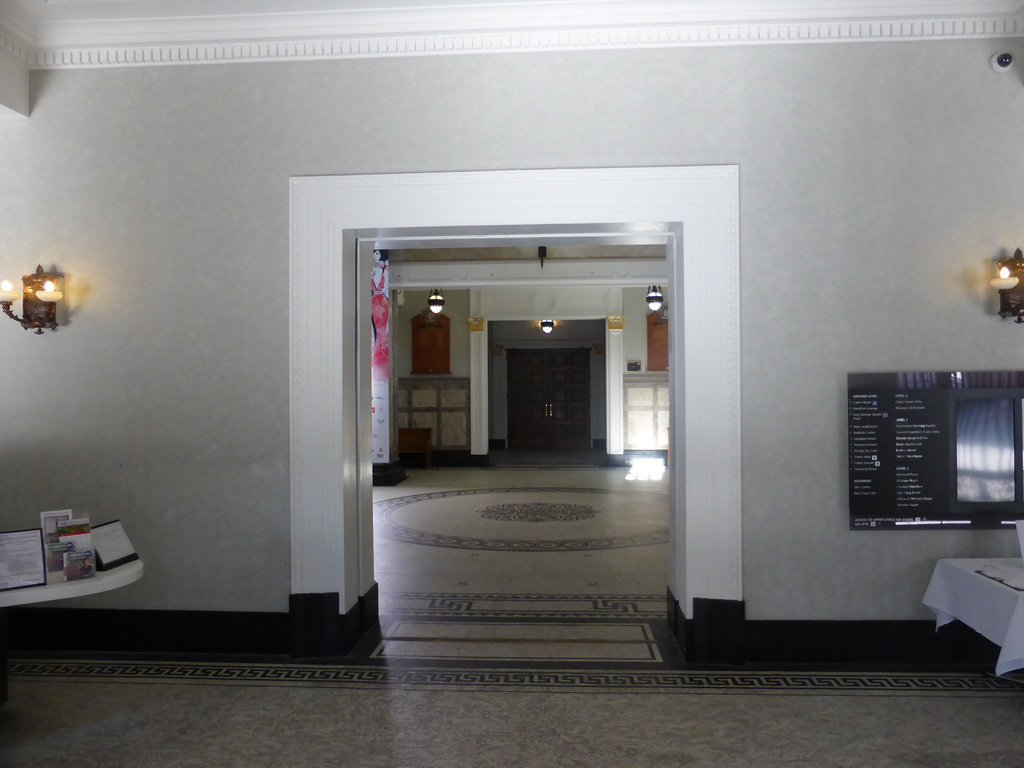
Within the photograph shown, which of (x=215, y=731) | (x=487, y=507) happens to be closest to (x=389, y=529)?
(x=487, y=507)

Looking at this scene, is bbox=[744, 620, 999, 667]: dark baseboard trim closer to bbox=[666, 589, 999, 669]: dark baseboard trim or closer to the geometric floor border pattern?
bbox=[666, 589, 999, 669]: dark baseboard trim

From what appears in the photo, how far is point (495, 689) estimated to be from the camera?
3652 millimetres

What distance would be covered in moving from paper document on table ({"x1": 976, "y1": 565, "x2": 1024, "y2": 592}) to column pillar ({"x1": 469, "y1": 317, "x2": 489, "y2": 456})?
37.0 ft

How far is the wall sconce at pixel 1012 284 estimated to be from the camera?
3730mm

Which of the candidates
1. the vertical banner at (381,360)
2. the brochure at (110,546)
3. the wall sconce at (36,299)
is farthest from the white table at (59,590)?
the vertical banner at (381,360)

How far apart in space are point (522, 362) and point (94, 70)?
13762mm

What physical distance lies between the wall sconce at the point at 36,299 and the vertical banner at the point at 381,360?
7.11 metres

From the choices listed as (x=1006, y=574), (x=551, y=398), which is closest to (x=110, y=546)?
(x=1006, y=574)

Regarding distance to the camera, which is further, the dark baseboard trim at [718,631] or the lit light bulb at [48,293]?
the lit light bulb at [48,293]

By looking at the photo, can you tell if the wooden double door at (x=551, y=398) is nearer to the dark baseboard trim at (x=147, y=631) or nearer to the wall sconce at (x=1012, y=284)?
the dark baseboard trim at (x=147, y=631)

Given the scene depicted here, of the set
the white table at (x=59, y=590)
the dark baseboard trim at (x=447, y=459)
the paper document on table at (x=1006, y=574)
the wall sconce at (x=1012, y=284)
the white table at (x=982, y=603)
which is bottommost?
the dark baseboard trim at (x=447, y=459)

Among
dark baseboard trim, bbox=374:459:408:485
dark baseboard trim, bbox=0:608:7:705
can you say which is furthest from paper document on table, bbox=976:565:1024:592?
dark baseboard trim, bbox=374:459:408:485

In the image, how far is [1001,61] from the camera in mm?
3826

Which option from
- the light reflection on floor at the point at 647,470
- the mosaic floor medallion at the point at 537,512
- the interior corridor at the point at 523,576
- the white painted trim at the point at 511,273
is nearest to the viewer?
the interior corridor at the point at 523,576
